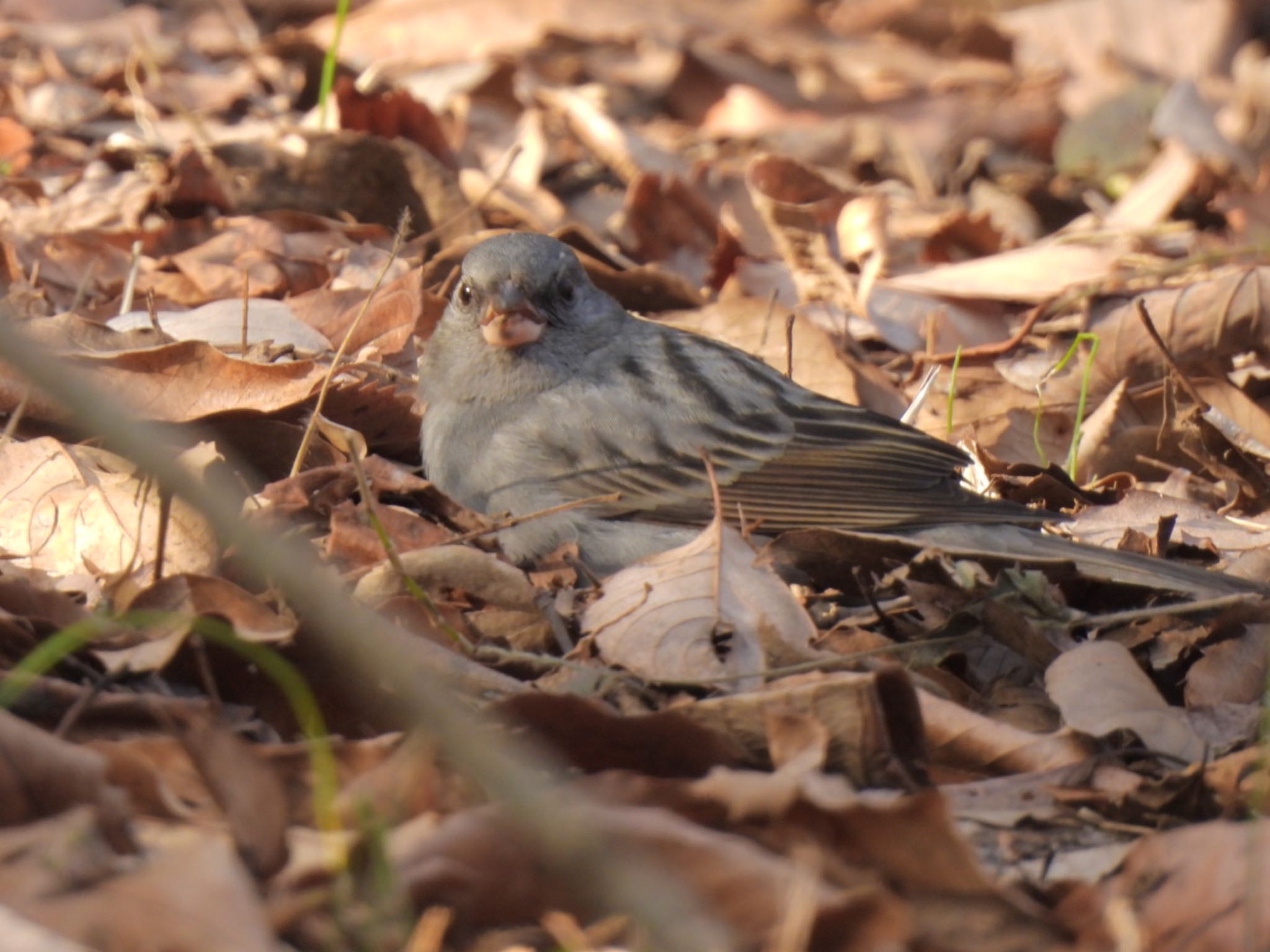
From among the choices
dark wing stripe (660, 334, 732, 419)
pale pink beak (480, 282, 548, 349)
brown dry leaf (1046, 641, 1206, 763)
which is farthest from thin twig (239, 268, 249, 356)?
brown dry leaf (1046, 641, 1206, 763)

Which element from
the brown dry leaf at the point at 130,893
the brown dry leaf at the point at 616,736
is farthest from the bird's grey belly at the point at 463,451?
the brown dry leaf at the point at 130,893

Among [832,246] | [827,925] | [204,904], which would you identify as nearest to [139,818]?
[204,904]

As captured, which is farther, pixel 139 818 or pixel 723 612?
pixel 723 612

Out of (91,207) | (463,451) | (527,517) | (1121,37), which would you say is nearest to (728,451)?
(463,451)

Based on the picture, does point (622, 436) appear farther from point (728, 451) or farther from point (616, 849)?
point (616, 849)

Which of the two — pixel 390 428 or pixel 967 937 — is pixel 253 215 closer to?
pixel 390 428

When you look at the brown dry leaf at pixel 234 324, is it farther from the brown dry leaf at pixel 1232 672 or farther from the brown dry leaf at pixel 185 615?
the brown dry leaf at pixel 1232 672

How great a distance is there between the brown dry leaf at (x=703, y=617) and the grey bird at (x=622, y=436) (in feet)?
2.71

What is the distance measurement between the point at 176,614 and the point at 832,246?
12.3ft

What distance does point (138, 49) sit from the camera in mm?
7082

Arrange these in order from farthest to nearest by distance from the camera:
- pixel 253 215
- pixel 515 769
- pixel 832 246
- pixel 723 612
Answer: pixel 832 246 < pixel 253 215 < pixel 723 612 < pixel 515 769

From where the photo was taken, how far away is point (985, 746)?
288cm

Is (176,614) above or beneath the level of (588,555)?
above

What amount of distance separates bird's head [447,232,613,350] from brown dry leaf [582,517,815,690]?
4.24ft
